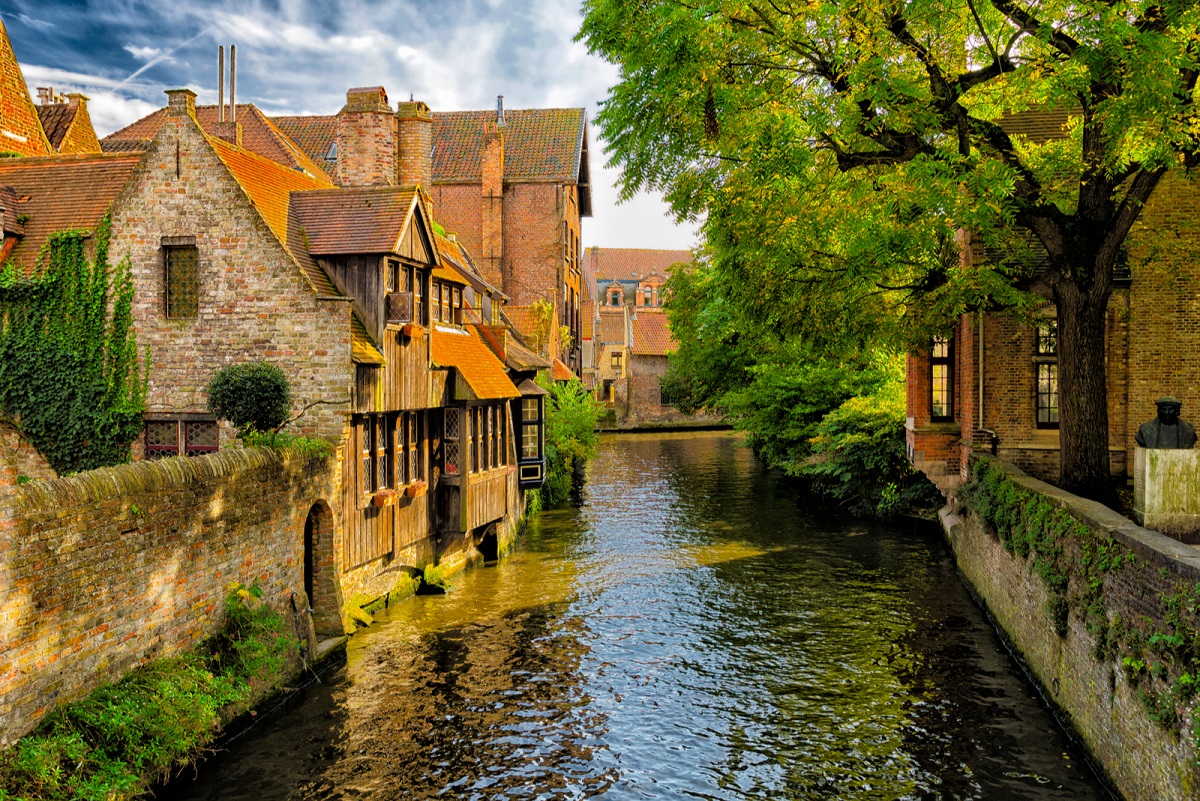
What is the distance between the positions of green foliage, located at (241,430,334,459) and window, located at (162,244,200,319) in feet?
10.3

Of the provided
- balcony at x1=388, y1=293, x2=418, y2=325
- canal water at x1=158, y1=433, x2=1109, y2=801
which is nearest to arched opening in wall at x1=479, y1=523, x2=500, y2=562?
canal water at x1=158, y1=433, x2=1109, y2=801

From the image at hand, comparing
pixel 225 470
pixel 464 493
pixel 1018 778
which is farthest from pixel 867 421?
pixel 225 470

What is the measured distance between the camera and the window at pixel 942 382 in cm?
2325

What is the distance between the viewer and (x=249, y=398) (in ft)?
46.9

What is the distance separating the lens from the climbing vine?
7945mm

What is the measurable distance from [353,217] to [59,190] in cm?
540

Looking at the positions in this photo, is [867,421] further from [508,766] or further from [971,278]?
[508,766]

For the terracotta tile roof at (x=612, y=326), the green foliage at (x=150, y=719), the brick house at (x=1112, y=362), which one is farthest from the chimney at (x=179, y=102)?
the terracotta tile roof at (x=612, y=326)

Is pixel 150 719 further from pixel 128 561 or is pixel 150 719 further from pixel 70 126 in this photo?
pixel 70 126

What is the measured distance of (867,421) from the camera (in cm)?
2805

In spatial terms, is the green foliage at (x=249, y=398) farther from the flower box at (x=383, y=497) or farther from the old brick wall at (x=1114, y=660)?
the old brick wall at (x=1114, y=660)

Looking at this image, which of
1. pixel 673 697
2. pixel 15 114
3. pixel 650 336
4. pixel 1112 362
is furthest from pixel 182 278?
pixel 650 336

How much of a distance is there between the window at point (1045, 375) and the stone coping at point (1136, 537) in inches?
250

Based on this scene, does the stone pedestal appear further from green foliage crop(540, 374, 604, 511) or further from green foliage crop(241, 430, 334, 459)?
green foliage crop(540, 374, 604, 511)
